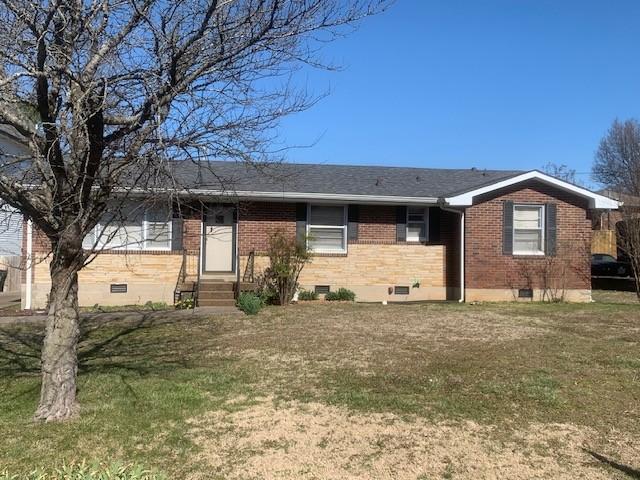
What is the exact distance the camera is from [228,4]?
5.12 metres

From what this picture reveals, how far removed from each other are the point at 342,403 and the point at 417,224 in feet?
35.7

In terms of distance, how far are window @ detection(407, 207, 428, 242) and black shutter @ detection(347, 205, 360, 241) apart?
1470mm

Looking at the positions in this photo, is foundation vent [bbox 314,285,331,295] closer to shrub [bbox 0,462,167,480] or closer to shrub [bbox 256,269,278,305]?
shrub [bbox 256,269,278,305]

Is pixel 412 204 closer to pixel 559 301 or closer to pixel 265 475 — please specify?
pixel 559 301

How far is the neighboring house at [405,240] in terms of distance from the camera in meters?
15.4

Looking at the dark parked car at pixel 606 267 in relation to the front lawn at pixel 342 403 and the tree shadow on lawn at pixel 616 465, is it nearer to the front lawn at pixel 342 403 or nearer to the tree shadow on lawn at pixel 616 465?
the front lawn at pixel 342 403

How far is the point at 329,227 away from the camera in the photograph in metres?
16.1

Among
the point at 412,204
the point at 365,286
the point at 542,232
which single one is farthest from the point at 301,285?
the point at 542,232

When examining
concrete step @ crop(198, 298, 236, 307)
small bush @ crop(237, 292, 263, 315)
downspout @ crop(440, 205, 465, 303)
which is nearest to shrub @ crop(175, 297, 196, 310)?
concrete step @ crop(198, 298, 236, 307)

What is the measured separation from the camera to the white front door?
15750mm

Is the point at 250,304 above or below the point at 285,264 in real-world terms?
below

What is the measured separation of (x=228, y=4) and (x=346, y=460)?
387 centimetres

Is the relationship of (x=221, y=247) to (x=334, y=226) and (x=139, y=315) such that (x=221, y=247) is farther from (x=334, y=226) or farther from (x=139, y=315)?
(x=139, y=315)

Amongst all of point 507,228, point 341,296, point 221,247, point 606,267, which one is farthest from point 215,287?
point 606,267
